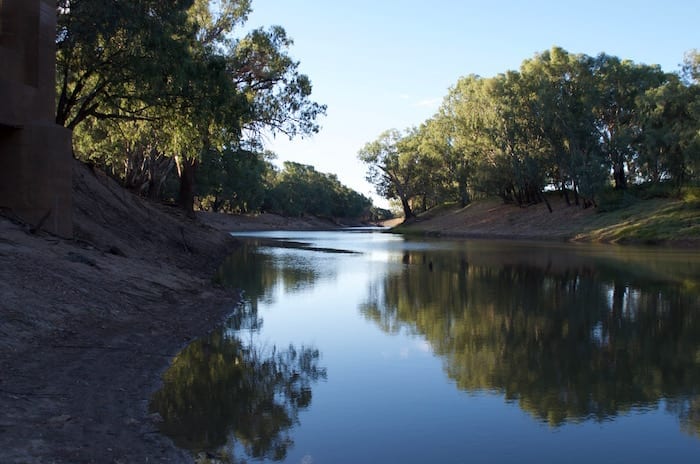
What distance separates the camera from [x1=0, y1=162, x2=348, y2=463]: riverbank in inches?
259

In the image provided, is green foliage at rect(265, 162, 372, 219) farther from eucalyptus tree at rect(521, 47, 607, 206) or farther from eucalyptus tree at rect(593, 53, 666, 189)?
eucalyptus tree at rect(593, 53, 666, 189)

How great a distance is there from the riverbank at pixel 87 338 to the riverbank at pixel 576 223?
134 feet

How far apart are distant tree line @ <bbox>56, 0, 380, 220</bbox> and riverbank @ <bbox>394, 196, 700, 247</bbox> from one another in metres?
28.8

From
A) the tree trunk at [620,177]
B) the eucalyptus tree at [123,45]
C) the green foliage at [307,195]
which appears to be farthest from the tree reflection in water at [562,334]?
the green foliage at [307,195]

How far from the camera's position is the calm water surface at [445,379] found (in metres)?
7.48

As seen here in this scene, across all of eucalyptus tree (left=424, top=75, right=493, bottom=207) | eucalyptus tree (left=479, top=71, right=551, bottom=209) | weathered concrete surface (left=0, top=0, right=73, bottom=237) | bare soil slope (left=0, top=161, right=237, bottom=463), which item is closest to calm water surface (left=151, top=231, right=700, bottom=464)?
bare soil slope (left=0, top=161, right=237, bottom=463)

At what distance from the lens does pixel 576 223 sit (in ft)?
202

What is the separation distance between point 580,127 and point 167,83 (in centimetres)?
4690

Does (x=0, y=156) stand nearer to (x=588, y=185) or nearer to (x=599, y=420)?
(x=599, y=420)

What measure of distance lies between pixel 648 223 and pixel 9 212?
48.5m

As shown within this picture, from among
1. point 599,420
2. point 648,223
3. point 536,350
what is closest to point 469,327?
point 536,350

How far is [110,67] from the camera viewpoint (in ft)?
83.5

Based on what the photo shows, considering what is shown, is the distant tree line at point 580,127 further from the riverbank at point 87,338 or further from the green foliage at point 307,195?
the green foliage at point 307,195

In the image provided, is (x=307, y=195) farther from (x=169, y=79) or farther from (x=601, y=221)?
(x=169, y=79)
